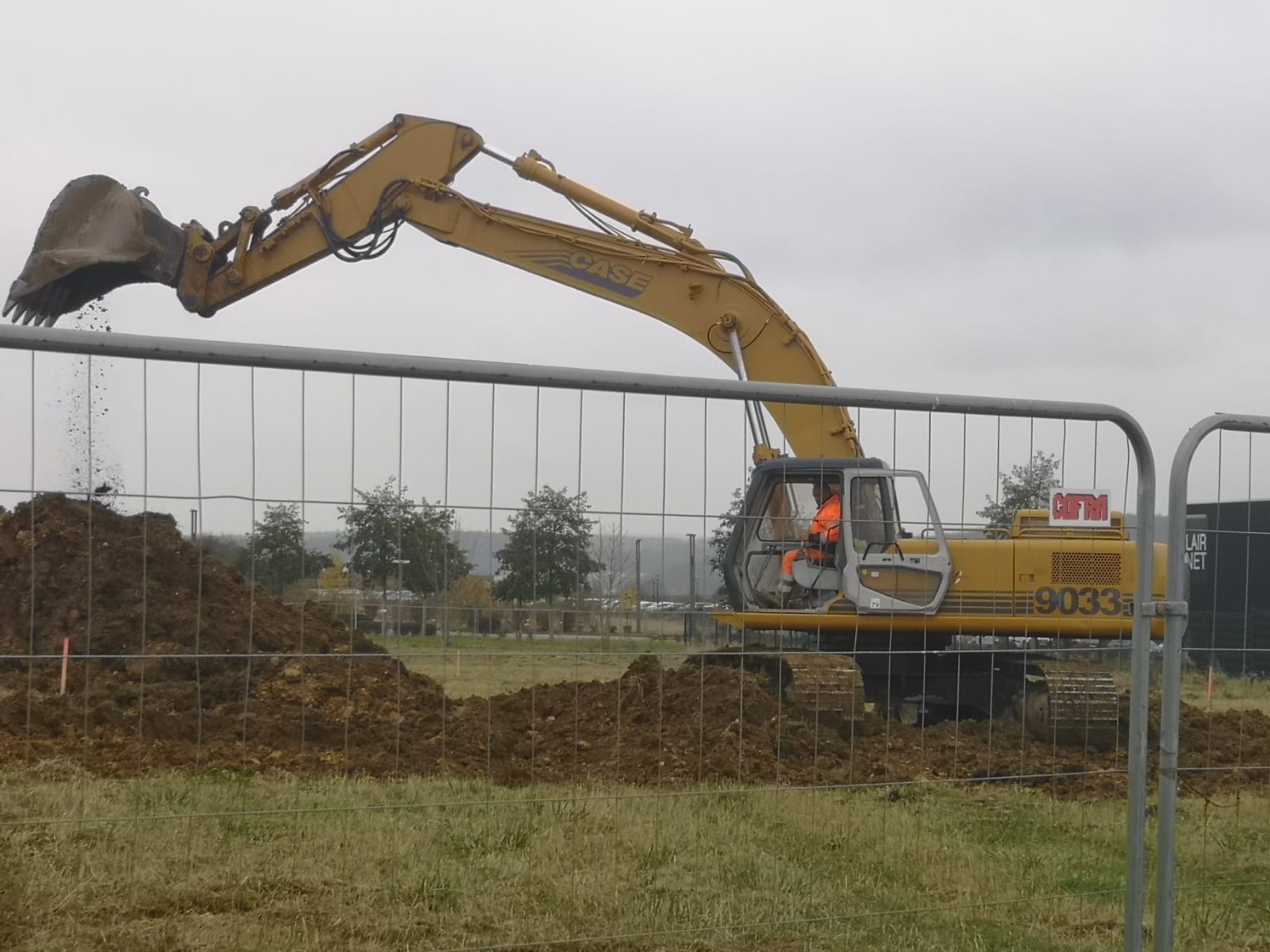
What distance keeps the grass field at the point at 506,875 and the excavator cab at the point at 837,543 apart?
84cm

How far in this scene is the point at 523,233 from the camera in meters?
12.4

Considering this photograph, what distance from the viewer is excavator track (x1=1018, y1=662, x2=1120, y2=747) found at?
6.23 meters

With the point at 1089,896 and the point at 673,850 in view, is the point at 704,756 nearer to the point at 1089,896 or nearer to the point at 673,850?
the point at 673,850

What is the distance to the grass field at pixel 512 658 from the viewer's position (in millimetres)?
3967

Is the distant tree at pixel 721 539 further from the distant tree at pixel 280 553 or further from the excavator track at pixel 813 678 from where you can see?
the distant tree at pixel 280 553

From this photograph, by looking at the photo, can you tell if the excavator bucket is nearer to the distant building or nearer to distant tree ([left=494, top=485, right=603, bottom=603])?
distant tree ([left=494, top=485, right=603, bottom=603])

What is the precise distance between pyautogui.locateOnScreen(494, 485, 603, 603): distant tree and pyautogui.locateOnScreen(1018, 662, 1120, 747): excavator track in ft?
8.14

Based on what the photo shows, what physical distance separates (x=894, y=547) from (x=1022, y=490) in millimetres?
1462

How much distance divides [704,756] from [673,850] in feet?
1.99

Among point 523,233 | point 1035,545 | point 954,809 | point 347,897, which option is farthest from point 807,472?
point 523,233

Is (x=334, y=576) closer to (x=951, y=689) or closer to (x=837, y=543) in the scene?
(x=837, y=543)

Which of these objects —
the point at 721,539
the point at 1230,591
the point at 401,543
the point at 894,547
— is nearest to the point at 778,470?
the point at 894,547

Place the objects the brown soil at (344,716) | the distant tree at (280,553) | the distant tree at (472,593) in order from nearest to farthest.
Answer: the distant tree at (280,553) < the distant tree at (472,593) < the brown soil at (344,716)

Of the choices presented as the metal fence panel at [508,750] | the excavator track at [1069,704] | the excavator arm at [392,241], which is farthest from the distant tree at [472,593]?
the excavator arm at [392,241]
